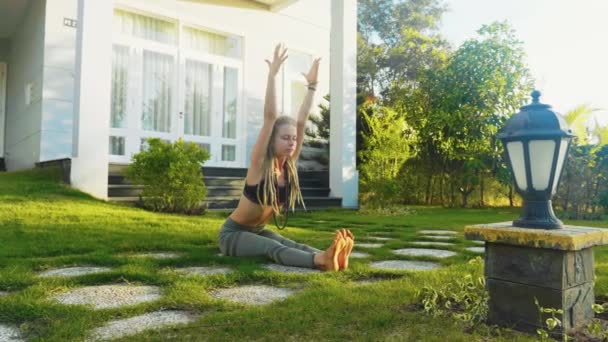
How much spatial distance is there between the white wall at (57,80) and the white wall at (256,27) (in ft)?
3.27

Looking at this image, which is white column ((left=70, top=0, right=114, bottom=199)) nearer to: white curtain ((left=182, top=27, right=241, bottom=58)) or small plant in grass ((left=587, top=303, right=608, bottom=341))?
white curtain ((left=182, top=27, right=241, bottom=58))

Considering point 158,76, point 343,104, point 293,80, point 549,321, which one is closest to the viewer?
point 549,321

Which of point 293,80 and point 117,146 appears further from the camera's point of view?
point 293,80

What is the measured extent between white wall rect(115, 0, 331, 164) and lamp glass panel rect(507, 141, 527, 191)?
25.0 ft

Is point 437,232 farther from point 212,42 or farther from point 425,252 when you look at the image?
point 212,42

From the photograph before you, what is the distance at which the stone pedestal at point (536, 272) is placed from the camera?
157 centimetres

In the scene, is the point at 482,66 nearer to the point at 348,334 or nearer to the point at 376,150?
the point at 376,150

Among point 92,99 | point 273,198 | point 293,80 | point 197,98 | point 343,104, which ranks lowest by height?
point 273,198

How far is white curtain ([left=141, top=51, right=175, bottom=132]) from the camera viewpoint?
8.06 m

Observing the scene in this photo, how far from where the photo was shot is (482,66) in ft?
31.5

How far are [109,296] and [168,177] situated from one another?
3722 mm

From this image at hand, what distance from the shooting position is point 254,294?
6.84 ft

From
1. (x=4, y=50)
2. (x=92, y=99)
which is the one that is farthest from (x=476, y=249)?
(x=4, y=50)

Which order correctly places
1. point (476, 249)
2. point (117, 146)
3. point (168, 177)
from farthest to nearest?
point (117, 146)
point (168, 177)
point (476, 249)
